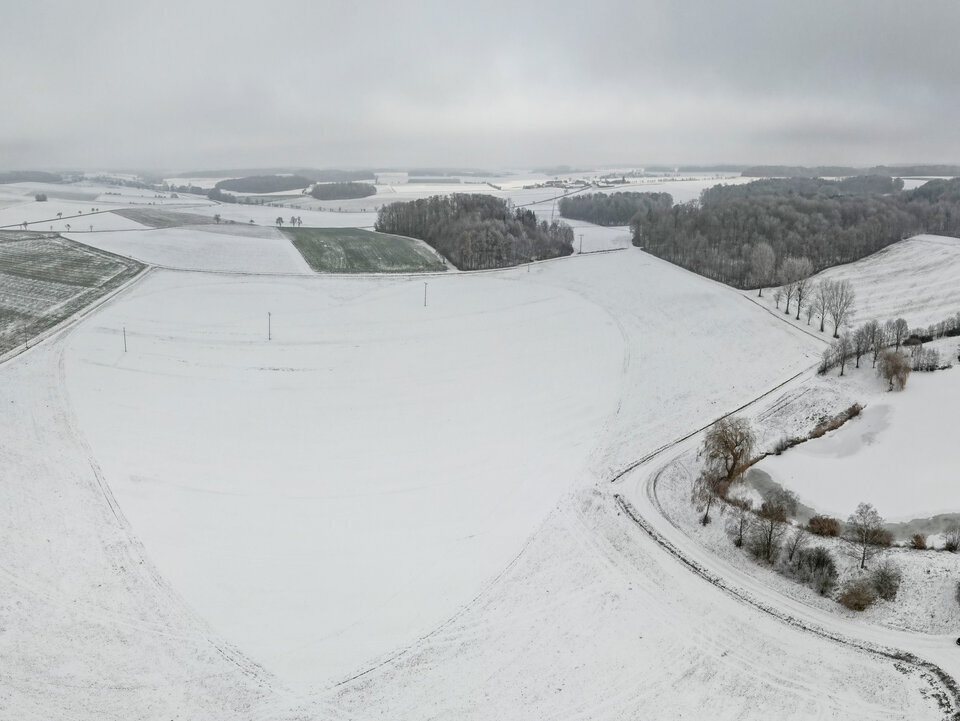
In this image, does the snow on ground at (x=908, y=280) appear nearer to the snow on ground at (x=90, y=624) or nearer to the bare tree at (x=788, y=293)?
the bare tree at (x=788, y=293)

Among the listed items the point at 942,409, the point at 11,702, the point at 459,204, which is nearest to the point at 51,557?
the point at 11,702

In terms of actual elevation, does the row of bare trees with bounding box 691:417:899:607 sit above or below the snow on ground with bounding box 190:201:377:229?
below

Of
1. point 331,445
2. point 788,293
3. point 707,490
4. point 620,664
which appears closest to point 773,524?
point 707,490

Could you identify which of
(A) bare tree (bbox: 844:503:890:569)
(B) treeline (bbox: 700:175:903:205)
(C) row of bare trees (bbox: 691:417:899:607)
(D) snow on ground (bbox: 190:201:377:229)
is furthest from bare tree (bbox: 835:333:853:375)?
(B) treeline (bbox: 700:175:903:205)

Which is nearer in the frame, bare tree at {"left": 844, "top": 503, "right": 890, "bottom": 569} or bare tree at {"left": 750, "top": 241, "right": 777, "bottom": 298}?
bare tree at {"left": 844, "top": 503, "right": 890, "bottom": 569}

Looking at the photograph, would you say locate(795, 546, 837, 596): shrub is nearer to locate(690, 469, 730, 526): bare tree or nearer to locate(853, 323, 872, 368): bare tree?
locate(690, 469, 730, 526): bare tree

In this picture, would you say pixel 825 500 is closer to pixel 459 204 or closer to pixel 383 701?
pixel 383 701

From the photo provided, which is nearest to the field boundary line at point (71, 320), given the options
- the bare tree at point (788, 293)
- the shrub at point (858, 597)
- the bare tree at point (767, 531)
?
the bare tree at point (767, 531)
